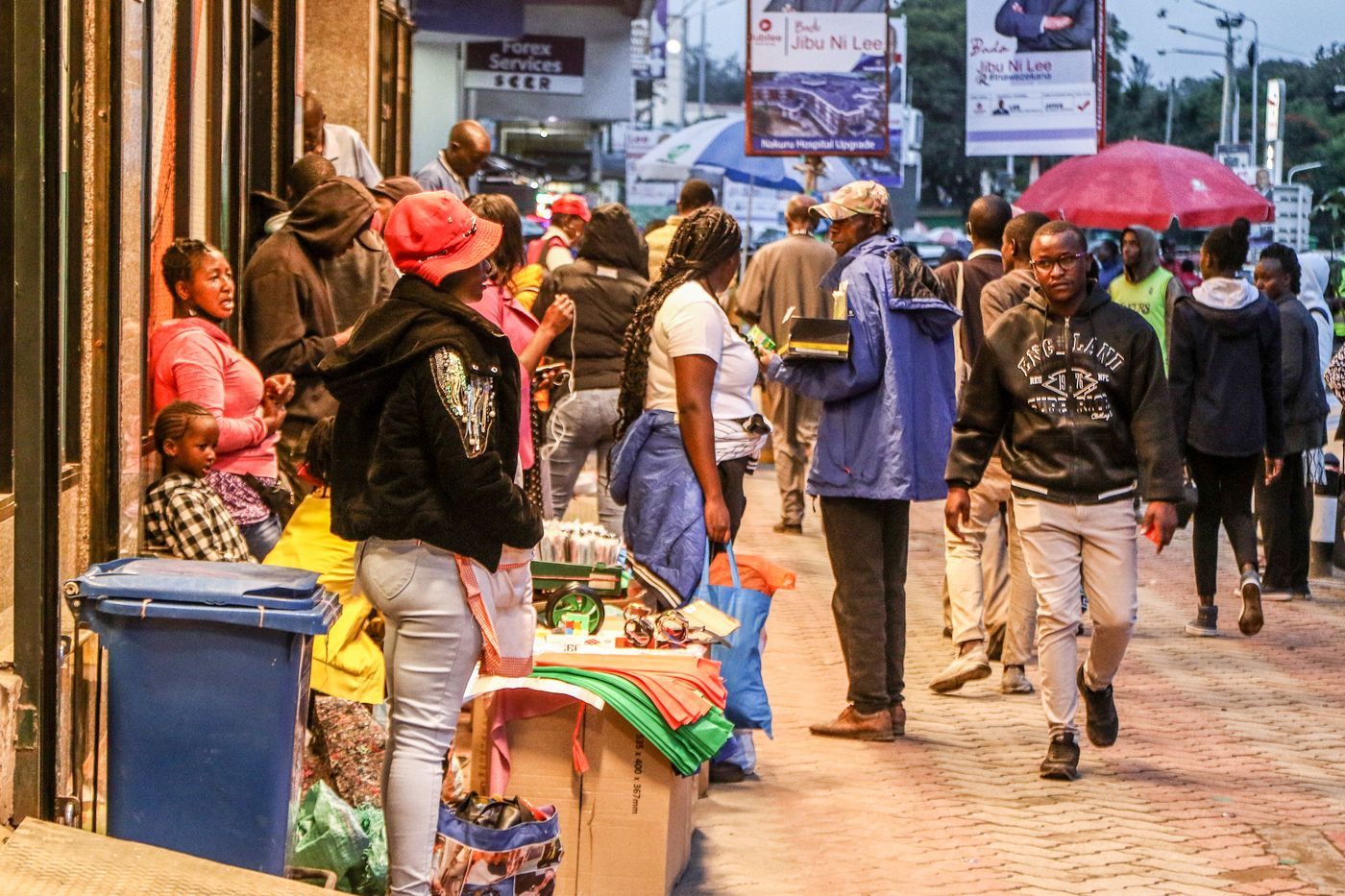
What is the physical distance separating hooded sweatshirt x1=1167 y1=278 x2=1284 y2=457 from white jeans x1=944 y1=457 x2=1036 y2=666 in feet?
6.25

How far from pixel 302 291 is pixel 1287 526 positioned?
687 centimetres

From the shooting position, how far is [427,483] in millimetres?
4727

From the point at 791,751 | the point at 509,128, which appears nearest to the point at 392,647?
the point at 791,751

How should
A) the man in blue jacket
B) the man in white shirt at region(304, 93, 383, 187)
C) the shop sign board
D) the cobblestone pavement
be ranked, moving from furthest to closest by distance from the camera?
the shop sign board
the man in white shirt at region(304, 93, 383, 187)
the man in blue jacket
the cobblestone pavement

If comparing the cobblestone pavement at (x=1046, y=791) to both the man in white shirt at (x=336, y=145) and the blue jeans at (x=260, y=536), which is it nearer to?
the blue jeans at (x=260, y=536)

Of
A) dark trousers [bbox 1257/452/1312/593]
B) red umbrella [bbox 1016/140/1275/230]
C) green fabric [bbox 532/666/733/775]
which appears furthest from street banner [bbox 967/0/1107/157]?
green fabric [bbox 532/666/733/775]

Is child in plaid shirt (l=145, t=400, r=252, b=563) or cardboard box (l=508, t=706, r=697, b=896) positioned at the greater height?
child in plaid shirt (l=145, t=400, r=252, b=563)

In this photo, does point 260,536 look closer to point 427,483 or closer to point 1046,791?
point 427,483

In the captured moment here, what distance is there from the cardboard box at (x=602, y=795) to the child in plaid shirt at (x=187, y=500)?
1697 millimetres

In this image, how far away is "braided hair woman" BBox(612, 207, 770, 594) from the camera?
6.70m

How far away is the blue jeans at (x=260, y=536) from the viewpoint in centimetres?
721

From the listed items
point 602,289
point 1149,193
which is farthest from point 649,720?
point 1149,193

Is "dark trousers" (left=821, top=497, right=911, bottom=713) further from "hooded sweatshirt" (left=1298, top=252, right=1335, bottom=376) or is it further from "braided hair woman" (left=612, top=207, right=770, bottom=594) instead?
"hooded sweatshirt" (left=1298, top=252, right=1335, bottom=376)

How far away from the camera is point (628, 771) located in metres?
5.59
